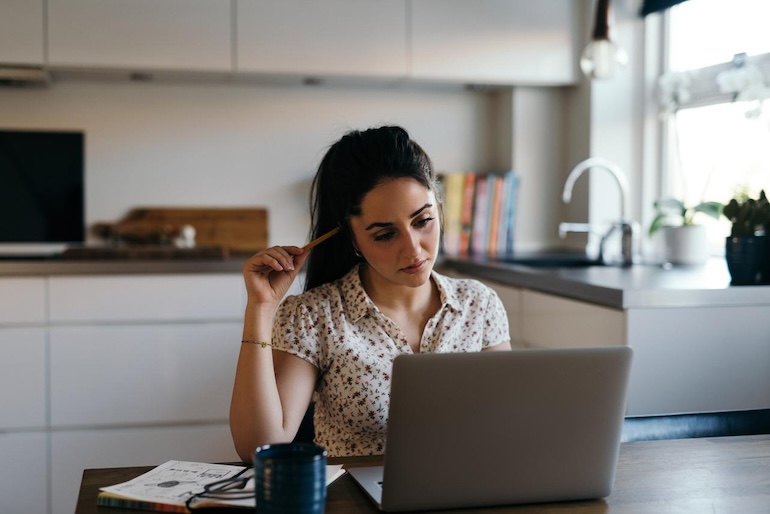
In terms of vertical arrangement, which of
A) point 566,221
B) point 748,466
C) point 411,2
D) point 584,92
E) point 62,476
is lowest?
point 62,476

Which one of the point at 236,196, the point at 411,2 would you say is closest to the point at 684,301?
the point at 411,2

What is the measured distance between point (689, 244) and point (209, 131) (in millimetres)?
1960

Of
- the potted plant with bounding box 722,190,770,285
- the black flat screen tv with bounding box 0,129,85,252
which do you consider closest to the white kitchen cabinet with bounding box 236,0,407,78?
the black flat screen tv with bounding box 0,129,85,252

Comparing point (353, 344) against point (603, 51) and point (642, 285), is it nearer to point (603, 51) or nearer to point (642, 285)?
point (642, 285)

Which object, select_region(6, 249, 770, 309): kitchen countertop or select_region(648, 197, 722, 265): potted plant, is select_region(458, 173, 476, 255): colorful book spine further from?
select_region(648, 197, 722, 265): potted plant

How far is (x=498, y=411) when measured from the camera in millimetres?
1017

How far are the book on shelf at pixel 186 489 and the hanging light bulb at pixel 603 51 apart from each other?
2.06 m

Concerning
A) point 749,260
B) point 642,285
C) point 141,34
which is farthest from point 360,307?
point 141,34

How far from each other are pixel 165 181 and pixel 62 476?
124 cm

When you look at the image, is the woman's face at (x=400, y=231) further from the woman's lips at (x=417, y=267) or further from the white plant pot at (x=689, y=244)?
the white plant pot at (x=689, y=244)

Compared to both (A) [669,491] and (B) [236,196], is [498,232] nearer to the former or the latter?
(B) [236,196]

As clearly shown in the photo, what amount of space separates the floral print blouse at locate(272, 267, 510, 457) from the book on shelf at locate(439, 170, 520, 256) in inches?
75.7

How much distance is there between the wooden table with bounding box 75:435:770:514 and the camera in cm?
107

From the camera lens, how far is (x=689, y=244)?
2904mm
